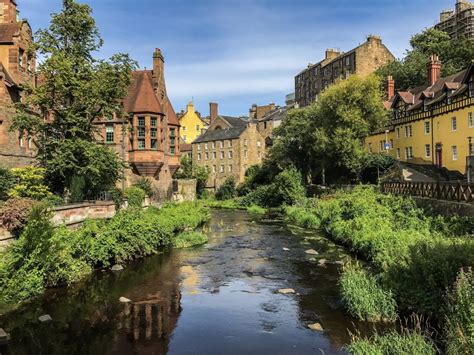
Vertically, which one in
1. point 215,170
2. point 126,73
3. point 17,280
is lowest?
point 17,280

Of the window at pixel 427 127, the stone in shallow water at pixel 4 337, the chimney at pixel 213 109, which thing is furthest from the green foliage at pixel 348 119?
the chimney at pixel 213 109

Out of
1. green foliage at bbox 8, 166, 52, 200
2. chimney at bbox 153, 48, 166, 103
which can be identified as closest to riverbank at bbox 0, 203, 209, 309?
green foliage at bbox 8, 166, 52, 200

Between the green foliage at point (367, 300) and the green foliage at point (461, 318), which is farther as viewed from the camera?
the green foliage at point (367, 300)

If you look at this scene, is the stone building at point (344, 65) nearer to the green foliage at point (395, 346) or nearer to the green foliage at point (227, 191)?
the green foliage at point (227, 191)

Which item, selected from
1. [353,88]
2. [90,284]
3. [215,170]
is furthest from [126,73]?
[215,170]

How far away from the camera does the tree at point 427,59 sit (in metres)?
60.1

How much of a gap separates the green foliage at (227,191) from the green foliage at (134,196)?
129 ft

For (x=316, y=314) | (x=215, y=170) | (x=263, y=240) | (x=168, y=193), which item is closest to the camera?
(x=316, y=314)

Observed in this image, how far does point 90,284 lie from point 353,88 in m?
33.8

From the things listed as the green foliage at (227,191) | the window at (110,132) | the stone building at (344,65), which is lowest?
the green foliage at (227,191)

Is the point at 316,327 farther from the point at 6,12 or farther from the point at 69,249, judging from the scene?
the point at 6,12

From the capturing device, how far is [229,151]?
7906 centimetres

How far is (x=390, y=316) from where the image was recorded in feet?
43.1

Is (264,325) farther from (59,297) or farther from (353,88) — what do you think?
(353,88)
